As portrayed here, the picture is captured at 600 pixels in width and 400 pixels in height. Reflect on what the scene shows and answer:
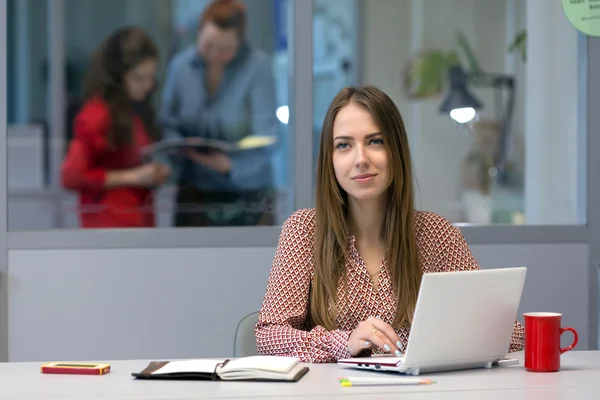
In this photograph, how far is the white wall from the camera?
326cm

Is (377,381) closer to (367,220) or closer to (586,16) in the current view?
(367,220)

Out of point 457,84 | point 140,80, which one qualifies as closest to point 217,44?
point 140,80

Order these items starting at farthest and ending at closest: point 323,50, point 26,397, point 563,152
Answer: point 323,50, point 563,152, point 26,397

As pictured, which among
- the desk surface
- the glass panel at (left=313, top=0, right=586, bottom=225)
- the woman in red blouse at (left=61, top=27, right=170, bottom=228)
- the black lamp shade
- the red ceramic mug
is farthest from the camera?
the black lamp shade

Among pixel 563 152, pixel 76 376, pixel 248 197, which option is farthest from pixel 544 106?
pixel 76 376

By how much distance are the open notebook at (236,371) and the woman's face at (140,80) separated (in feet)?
7.93

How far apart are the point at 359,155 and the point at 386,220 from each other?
0.22m

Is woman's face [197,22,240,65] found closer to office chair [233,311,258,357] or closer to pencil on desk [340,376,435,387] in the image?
office chair [233,311,258,357]

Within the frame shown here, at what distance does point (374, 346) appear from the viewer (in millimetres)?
2049

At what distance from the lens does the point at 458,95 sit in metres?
5.81

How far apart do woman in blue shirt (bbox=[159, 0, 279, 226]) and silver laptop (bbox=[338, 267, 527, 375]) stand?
7.16ft

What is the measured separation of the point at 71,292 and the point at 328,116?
1432 mm

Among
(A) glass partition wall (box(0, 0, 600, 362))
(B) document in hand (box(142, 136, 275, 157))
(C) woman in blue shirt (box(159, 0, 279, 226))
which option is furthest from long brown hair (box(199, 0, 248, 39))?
(B) document in hand (box(142, 136, 275, 157))

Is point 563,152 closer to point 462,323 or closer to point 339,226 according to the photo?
point 339,226
